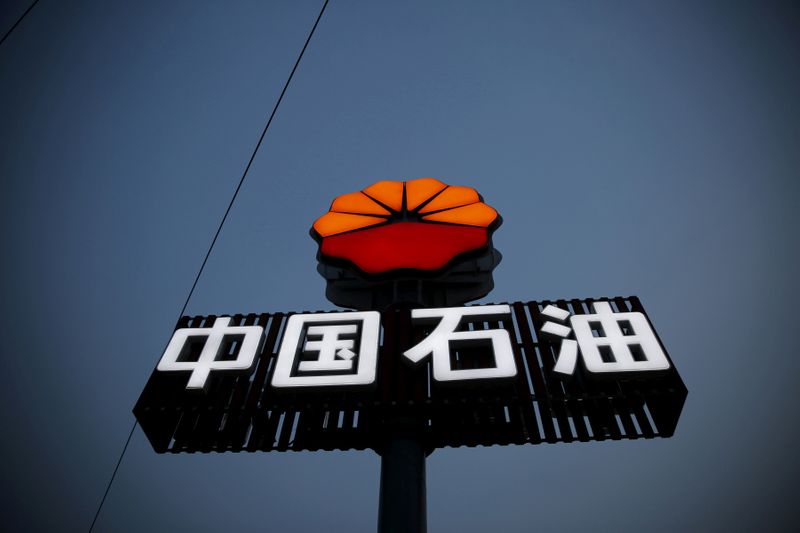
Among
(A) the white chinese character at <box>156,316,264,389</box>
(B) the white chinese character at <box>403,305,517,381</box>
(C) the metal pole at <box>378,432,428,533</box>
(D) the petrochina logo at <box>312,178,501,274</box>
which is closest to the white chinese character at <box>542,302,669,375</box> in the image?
(B) the white chinese character at <box>403,305,517,381</box>

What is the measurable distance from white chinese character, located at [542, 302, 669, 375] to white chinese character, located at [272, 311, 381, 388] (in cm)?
208

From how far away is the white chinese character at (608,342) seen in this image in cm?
575

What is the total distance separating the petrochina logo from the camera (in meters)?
8.20

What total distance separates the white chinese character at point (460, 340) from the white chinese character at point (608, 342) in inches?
22.8

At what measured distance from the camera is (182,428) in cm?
602

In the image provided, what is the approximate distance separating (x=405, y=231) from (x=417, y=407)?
332cm

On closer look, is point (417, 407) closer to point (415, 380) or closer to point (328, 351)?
point (415, 380)

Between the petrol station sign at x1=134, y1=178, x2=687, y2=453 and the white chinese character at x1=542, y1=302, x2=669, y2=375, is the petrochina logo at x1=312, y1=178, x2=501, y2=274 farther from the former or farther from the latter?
the white chinese character at x1=542, y1=302, x2=669, y2=375

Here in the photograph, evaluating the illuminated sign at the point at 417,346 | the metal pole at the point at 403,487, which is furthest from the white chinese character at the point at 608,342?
the metal pole at the point at 403,487

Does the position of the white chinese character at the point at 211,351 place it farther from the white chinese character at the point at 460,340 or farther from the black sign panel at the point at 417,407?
the white chinese character at the point at 460,340

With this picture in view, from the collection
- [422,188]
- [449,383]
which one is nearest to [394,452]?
[449,383]

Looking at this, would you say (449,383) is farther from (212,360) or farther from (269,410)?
(212,360)

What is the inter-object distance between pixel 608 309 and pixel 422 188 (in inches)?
160

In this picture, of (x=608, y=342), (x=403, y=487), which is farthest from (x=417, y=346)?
(x=608, y=342)
